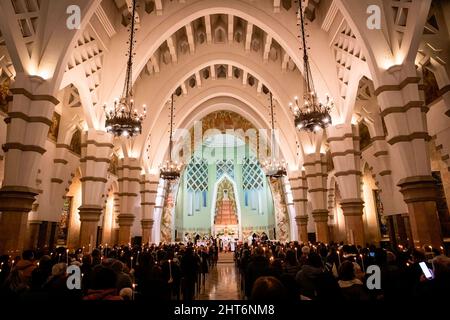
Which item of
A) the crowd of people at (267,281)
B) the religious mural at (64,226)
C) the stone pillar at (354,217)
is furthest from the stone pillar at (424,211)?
the religious mural at (64,226)

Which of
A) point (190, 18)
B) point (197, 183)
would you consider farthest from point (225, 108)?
point (190, 18)

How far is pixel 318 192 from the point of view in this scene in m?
13.7

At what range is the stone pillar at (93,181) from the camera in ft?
34.4

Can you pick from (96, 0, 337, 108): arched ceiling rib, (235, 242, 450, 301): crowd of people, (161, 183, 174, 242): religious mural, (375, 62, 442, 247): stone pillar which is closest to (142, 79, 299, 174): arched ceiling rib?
(161, 183, 174, 242): religious mural

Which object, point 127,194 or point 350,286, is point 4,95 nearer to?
point 127,194

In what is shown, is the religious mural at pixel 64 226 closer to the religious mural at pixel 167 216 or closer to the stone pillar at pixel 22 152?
the religious mural at pixel 167 216

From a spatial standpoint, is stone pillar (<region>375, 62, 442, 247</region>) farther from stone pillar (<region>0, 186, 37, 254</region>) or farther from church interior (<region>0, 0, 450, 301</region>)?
stone pillar (<region>0, 186, 37, 254</region>)

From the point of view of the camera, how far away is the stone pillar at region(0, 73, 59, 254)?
20.6 ft

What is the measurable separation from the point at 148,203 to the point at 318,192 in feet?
33.9

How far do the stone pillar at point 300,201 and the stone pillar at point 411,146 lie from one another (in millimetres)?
10055

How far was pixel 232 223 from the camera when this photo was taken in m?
27.9

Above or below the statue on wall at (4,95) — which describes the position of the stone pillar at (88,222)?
below

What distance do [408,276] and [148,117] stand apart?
1286cm
